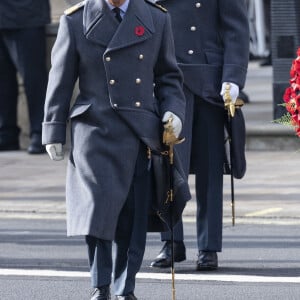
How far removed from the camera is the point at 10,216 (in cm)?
1127

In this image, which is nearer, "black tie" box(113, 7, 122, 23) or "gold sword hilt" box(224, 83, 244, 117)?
"black tie" box(113, 7, 122, 23)

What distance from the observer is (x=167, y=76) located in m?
7.58

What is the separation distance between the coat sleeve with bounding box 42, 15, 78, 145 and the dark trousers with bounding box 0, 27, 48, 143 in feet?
23.3

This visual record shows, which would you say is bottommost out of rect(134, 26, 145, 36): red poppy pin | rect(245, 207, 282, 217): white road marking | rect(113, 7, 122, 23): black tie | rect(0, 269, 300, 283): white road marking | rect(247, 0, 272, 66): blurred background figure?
rect(247, 0, 272, 66): blurred background figure

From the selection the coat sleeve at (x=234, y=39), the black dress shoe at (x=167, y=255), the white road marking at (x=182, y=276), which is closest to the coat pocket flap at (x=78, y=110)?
the coat sleeve at (x=234, y=39)

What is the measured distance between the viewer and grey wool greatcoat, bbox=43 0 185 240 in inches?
287

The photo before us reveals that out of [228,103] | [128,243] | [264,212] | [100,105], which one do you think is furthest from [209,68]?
[264,212]

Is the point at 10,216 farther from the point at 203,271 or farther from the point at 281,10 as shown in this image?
the point at 281,10

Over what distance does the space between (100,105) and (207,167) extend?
168 centimetres

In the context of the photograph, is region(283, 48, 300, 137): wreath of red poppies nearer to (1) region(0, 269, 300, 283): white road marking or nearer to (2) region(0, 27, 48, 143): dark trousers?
(1) region(0, 269, 300, 283): white road marking

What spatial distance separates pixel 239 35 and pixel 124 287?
6.18ft

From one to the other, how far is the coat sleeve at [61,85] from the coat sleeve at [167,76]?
0.45m

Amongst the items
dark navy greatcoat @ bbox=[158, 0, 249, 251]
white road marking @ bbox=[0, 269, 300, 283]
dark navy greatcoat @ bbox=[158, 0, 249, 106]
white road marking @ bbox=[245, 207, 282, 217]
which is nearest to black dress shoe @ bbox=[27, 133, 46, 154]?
white road marking @ bbox=[245, 207, 282, 217]

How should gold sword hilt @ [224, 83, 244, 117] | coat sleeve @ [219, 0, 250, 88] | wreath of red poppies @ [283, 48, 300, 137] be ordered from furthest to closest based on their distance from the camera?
coat sleeve @ [219, 0, 250, 88], gold sword hilt @ [224, 83, 244, 117], wreath of red poppies @ [283, 48, 300, 137]
